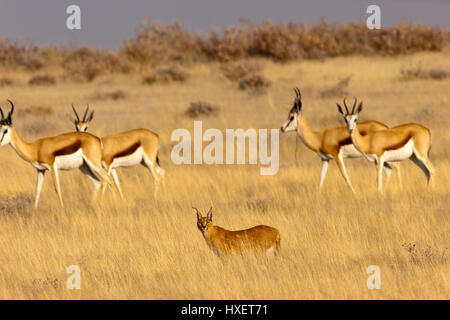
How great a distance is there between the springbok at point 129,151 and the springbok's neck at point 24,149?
0.85 meters

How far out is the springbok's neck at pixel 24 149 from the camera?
10055 mm

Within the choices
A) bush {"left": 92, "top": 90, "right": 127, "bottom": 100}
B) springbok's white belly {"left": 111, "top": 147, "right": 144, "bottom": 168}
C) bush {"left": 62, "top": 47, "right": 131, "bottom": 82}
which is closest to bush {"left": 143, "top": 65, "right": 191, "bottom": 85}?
bush {"left": 92, "top": 90, "right": 127, "bottom": 100}

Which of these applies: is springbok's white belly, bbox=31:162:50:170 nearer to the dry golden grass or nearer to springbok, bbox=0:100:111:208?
springbok, bbox=0:100:111:208

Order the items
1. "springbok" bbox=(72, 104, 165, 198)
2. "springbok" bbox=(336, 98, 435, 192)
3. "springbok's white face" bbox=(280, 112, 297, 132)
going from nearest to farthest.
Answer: "springbok" bbox=(336, 98, 435, 192) < "springbok" bbox=(72, 104, 165, 198) < "springbok's white face" bbox=(280, 112, 297, 132)

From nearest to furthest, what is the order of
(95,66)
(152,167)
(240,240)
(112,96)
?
(240,240)
(152,167)
(112,96)
(95,66)

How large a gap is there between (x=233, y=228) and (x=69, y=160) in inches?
108

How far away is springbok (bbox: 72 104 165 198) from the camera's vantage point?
10664 millimetres

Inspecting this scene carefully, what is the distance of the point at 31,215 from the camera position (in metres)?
9.76

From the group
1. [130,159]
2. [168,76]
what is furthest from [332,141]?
[168,76]

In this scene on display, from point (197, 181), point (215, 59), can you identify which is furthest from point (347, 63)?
point (197, 181)

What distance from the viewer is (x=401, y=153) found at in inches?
420

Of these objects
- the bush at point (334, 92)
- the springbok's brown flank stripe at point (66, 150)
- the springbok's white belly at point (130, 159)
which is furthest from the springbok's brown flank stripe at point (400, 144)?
the bush at point (334, 92)

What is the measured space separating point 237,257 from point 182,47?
116ft

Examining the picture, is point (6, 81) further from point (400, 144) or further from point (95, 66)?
point (400, 144)
